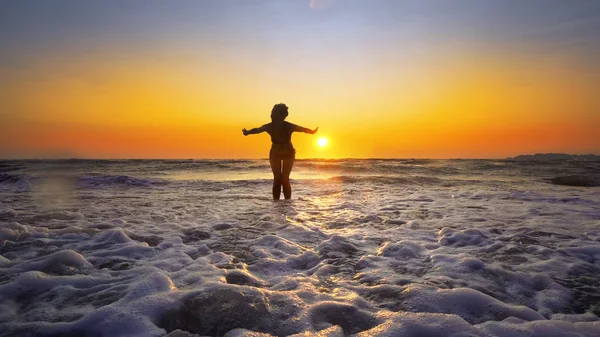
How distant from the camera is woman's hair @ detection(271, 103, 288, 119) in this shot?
28.4ft

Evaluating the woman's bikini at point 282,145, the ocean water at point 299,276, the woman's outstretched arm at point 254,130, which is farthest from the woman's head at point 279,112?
the ocean water at point 299,276

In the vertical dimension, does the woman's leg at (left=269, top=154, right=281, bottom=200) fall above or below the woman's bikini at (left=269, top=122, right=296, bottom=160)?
below

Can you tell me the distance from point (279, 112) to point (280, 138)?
2.34ft

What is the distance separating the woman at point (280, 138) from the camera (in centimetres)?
872

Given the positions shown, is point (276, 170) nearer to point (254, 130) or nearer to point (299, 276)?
point (254, 130)

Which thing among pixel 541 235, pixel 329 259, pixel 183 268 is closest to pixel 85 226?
pixel 183 268

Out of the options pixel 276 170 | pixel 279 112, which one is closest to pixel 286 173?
pixel 276 170

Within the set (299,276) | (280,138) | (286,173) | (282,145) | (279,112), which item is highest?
(279,112)

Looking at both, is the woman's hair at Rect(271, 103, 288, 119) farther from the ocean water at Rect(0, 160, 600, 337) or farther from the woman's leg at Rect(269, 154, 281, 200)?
the ocean water at Rect(0, 160, 600, 337)

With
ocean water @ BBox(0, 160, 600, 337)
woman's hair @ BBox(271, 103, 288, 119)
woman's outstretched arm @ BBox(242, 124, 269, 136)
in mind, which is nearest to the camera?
ocean water @ BBox(0, 160, 600, 337)

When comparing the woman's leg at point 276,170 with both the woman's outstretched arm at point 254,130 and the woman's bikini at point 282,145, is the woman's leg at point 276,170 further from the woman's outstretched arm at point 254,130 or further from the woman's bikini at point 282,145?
the woman's outstretched arm at point 254,130

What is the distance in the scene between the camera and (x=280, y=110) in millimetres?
8664

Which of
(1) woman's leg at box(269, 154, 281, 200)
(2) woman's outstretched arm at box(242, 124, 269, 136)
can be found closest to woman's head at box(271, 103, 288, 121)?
(2) woman's outstretched arm at box(242, 124, 269, 136)

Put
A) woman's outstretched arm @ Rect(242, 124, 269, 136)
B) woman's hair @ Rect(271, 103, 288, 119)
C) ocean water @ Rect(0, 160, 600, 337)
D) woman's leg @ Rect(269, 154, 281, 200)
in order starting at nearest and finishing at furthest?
ocean water @ Rect(0, 160, 600, 337), woman's hair @ Rect(271, 103, 288, 119), woman's outstretched arm @ Rect(242, 124, 269, 136), woman's leg @ Rect(269, 154, 281, 200)
